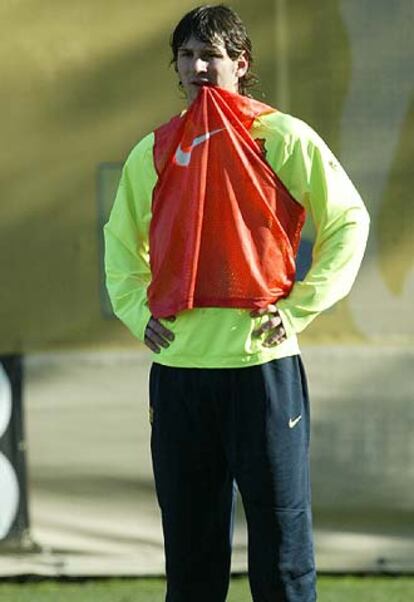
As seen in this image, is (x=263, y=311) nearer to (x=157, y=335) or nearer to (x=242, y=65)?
(x=157, y=335)

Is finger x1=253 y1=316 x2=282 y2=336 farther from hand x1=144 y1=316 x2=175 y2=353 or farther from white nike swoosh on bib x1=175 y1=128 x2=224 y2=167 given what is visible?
white nike swoosh on bib x1=175 y1=128 x2=224 y2=167

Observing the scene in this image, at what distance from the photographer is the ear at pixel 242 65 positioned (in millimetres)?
2709

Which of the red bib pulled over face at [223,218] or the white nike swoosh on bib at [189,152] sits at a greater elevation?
the white nike swoosh on bib at [189,152]

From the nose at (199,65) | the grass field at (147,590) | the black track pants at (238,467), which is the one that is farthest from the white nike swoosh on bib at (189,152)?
the grass field at (147,590)

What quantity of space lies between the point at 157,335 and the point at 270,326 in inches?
9.5

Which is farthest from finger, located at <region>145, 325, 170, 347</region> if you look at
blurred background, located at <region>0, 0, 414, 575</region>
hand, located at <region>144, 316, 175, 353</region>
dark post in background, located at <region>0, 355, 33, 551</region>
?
dark post in background, located at <region>0, 355, 33, 551</region>

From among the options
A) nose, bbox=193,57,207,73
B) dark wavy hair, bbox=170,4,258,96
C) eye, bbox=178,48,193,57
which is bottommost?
nose, bbox=193,57,207,73

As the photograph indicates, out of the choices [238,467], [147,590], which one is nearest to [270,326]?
[238,467]

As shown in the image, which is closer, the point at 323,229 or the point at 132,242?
the point at 323,229

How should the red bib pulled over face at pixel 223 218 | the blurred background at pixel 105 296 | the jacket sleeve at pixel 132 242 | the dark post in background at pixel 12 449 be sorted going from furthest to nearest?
the dark post in background at pixel 12 449
the blurred background at pixel 105 296
the jacket sleeve at pixel 132 242
the red bib pulled over face at pixel 223 218

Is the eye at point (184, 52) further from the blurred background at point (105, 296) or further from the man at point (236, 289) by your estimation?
the blurred background at point (105, 296)

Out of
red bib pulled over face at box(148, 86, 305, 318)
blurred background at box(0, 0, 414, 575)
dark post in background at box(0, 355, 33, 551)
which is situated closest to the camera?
red bib pulled over face at box(148, 86, 305, 318)

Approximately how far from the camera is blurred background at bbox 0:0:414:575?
12.3 ft

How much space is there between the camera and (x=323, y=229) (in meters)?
2.67
